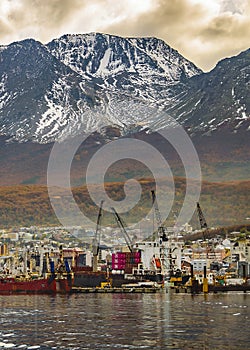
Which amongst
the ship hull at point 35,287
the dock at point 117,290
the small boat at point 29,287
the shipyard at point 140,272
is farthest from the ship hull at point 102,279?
the small boat at point 29,287

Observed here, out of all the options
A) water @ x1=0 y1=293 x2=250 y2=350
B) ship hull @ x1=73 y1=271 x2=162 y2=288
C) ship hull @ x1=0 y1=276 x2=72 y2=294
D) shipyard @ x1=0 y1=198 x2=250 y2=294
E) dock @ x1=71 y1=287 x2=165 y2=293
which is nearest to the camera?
water @ x1=0 y1=293 x2=250 y2=350

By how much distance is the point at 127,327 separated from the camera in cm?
5997

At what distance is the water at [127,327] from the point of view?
51.2 metres

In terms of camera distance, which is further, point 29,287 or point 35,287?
point 35,287

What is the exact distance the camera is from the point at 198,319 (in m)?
65.8

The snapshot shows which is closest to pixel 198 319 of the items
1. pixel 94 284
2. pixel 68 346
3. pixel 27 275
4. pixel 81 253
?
pixel 68 346

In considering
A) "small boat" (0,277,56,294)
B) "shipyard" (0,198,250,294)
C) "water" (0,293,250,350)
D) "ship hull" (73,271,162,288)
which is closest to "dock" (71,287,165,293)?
"shipyard" (0,198,250,294)

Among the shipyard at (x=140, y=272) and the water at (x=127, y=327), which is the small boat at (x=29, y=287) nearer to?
the shipyard at (x=140, y=272)

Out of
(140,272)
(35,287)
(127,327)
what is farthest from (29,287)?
(127,327)

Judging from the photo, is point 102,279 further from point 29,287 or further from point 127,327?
point 127,327

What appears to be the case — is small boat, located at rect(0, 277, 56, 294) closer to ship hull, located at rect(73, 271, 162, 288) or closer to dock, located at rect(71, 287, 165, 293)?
dock, located at rect(71, 287, 165, 293)

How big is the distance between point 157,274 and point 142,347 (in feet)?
290

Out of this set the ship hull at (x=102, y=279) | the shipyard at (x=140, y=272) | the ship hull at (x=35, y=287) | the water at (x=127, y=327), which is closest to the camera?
the water at (x=127, y=327)

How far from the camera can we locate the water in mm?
51156
